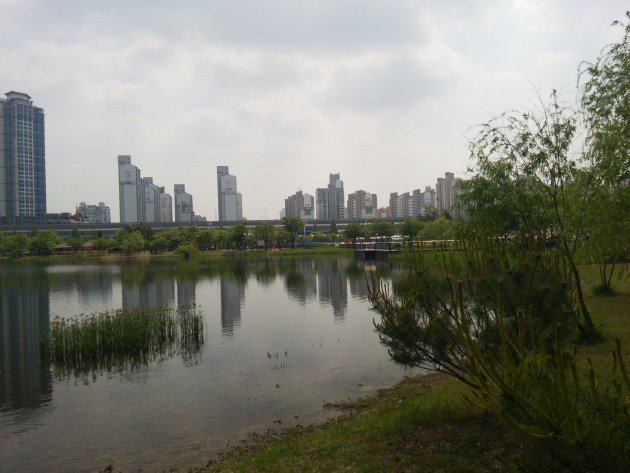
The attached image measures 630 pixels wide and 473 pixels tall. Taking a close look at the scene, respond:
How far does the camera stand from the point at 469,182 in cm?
1730

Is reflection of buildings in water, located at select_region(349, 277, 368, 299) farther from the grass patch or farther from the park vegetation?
the grass patch

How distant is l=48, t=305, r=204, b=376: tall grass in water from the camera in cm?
1970

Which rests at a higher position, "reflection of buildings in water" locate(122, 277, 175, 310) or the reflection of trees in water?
the reflection of trees in water

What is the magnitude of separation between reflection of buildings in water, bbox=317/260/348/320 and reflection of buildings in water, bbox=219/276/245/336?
22.1 ft

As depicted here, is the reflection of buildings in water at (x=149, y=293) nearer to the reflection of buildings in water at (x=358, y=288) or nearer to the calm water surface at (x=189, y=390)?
the calm water surface at (x=189, y=390)

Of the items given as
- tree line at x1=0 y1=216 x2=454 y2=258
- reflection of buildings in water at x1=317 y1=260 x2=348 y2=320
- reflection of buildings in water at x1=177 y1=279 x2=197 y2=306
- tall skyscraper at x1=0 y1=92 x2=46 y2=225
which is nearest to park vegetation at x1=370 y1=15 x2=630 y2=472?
reflection of buildings in water at x1=317 y1=260 x2=348 y2=320

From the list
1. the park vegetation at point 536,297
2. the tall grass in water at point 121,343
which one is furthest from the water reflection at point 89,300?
the park vegetation at point 536,297

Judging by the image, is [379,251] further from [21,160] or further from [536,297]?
[21,160]

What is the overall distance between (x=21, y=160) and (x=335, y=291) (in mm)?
176543

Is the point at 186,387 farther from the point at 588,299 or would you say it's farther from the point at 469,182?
the point at 588,299

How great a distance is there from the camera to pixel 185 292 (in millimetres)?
42688

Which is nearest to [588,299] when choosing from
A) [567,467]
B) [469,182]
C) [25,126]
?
[469,182]

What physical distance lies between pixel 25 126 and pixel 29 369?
188865mm

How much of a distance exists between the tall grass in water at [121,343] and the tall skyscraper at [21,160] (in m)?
182
